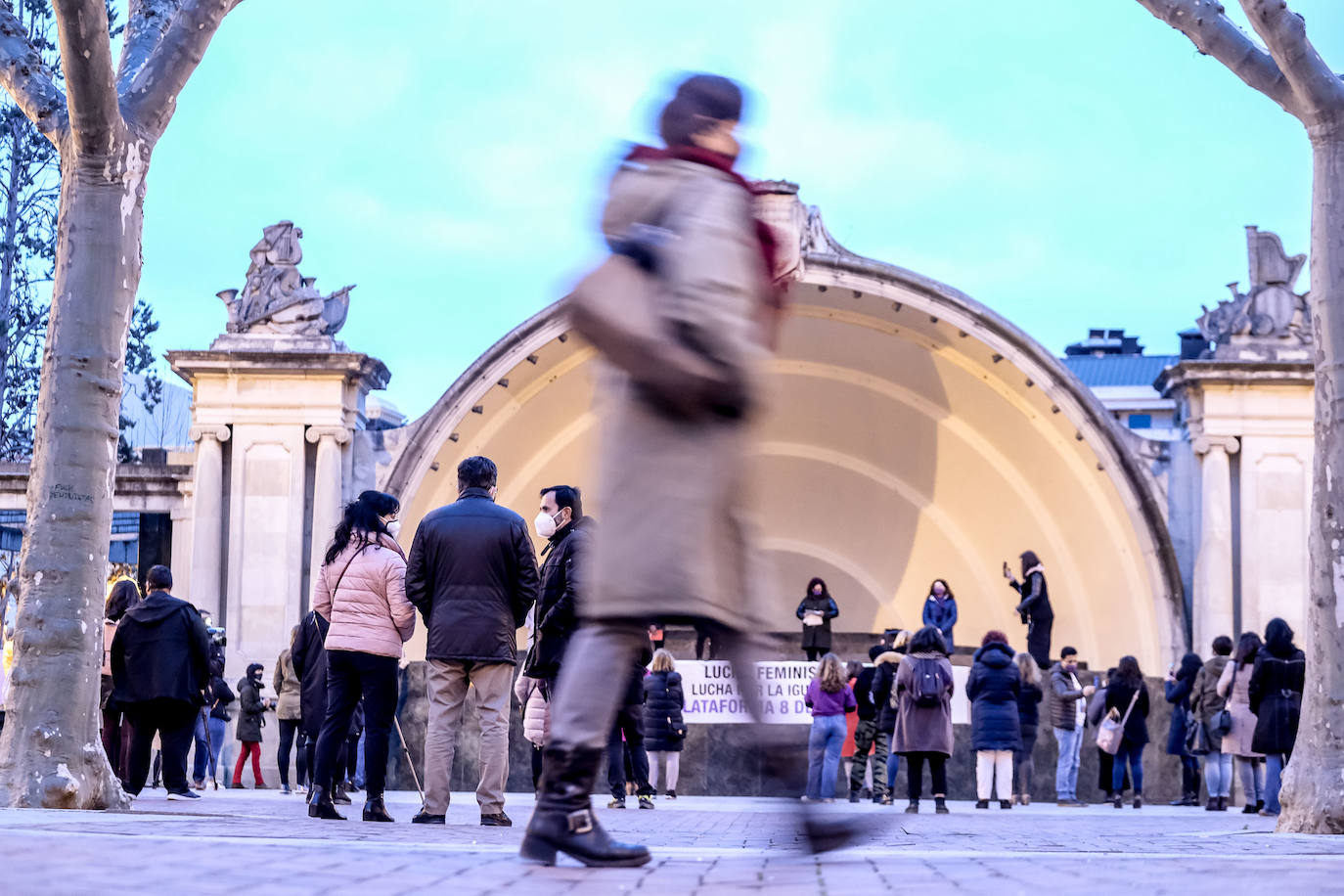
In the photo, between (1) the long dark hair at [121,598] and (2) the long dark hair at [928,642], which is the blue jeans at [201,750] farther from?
(2) the long dark hair at [928,642]

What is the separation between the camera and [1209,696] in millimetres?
18609

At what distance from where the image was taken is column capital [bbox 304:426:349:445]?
25.2 metres

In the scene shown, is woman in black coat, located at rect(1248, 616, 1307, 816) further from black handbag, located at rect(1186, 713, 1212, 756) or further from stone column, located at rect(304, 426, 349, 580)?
stone column, located at rect(304, 426, 349, 580)

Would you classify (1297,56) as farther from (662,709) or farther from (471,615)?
(662,709)

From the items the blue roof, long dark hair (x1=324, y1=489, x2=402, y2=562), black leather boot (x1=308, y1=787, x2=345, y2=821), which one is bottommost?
black leather boot (x1=308, y1=787, x2=345, y2=821)

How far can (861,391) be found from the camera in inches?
1197

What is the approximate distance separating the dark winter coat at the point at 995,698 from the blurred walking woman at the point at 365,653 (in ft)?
28.2

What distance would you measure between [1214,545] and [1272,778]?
10475 mm

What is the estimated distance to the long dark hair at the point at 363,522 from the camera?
34.7ft

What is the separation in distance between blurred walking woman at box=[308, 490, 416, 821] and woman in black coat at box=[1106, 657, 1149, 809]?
11.3m

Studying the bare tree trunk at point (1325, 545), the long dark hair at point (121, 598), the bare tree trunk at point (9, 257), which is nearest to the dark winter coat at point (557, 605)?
the long dark hair at point (121, 598)

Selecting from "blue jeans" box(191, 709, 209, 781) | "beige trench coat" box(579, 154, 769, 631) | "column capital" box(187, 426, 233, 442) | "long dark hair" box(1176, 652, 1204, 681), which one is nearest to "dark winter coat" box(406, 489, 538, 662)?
"beige trench coat" box(579, 154, 769, 631)

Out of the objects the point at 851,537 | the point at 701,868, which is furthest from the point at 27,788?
the point at 851,537

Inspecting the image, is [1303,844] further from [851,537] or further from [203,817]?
[851,537]
